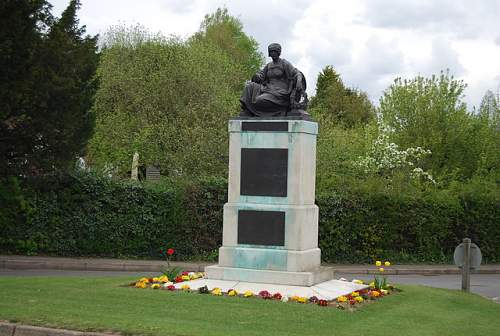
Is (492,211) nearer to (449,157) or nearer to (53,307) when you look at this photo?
(449,157)

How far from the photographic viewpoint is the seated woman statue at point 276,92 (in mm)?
15258

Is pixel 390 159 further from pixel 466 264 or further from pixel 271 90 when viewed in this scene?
pixel 271 90

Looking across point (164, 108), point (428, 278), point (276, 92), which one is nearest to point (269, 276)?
point (276, 92)

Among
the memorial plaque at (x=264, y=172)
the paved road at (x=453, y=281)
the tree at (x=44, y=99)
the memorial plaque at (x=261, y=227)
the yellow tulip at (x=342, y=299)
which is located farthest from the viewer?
the tree at (x=44, y=99)

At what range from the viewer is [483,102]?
43281mm

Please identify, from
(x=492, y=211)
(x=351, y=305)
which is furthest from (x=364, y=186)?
(x=351, y=305)

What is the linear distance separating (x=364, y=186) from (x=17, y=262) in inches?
437

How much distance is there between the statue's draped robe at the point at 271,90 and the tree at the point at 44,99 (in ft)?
25.7

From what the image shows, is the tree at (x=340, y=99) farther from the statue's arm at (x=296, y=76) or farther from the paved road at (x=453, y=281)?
the statue's arm at (x=296, y=76)

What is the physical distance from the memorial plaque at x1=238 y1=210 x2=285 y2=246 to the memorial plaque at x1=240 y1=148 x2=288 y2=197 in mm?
369

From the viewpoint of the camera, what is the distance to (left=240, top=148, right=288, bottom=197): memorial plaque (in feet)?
48.8

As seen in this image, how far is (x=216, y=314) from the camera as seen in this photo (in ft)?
37.6

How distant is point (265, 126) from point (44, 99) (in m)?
8.90

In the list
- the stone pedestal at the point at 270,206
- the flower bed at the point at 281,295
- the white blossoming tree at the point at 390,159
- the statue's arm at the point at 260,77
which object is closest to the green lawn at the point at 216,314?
the flower bed at the point at 281,295
